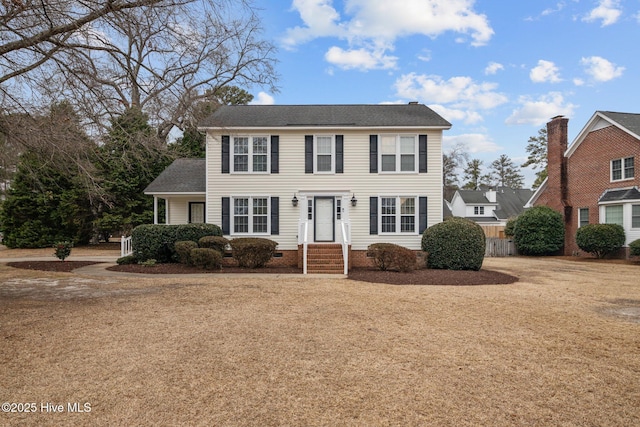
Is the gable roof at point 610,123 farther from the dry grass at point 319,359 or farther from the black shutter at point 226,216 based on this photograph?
the black shutter at point 226,216

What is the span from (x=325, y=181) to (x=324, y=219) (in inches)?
59.4

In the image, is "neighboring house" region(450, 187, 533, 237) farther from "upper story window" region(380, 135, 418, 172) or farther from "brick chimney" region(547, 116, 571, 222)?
"upper story window" region(380, 135, 418, 172)

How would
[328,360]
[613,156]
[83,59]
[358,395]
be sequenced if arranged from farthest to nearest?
[613,156]
[83,59]
[328,360]
[358,395]

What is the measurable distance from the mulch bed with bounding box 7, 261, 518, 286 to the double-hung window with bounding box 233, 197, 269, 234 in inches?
83.9

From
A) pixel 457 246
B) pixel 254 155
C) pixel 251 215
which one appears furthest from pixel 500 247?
pixel 254 155

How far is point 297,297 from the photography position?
845 centimetres

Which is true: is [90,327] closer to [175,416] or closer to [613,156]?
[175,416]

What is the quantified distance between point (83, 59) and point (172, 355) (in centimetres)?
600

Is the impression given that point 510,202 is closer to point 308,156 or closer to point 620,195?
point 620,195

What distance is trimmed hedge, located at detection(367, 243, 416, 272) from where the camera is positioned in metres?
12.6

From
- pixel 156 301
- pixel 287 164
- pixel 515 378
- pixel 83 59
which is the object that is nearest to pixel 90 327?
pixel 156 301

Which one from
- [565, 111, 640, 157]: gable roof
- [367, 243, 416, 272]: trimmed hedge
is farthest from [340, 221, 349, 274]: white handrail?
[565, 111, 640, 157]: gable roof

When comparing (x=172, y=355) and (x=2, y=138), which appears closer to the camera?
(x=172, y=355)

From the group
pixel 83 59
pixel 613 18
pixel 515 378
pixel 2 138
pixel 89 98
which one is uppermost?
pixel 613 18
